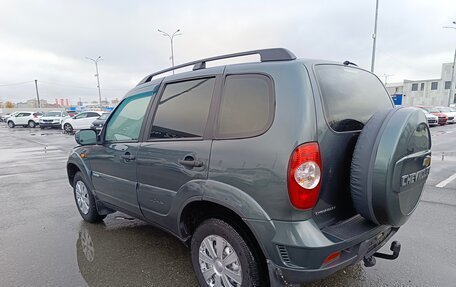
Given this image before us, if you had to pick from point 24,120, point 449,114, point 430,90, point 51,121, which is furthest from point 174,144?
point 430,90

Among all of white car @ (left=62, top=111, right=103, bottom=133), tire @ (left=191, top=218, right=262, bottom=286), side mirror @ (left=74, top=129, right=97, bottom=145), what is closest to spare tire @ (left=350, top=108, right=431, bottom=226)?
tire @ (left=191, top=218, right=262, bottom=286)

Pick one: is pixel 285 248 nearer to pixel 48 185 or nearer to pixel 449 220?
pixel 449 220

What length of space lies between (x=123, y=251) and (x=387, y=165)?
286 centimetres

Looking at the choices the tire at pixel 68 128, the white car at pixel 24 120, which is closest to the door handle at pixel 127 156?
the tire at pixel 68 128

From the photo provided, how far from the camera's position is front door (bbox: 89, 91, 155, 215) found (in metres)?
2.99

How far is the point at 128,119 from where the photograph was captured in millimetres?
3232

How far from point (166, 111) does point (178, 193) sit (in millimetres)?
807

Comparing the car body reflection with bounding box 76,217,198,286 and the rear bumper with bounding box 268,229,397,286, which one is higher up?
the rear bumper with bounding box 268,229,397,286

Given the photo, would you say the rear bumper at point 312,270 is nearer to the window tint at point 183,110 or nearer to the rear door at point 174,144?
the rear door at point 174,144

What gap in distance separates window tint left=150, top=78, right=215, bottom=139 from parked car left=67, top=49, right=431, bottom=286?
1cm

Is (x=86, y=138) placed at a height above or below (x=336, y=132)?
below

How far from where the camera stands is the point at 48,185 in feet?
20.4

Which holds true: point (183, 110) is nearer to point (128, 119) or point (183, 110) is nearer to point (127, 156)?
point (127, 156)

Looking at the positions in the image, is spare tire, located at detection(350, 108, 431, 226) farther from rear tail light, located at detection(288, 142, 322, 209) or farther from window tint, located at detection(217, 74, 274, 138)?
window tint, located at detection(217, 74, 274, 138)
